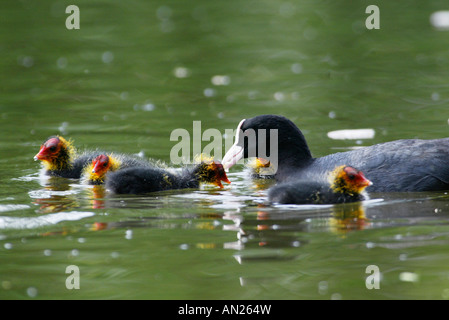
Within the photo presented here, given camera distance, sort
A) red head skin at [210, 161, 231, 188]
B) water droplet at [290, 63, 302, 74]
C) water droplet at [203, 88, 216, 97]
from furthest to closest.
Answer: water droplet at [290, 63, 302, 74], water droplet at [203, 88, 216, 97], red head skin at [210, 161, 231, 188]

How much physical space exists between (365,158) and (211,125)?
11.1ft

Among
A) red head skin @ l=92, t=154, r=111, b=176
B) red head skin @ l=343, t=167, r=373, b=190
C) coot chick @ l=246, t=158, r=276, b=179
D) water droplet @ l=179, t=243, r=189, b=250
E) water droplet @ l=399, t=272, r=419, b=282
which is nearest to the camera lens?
water droplet @ l=399, t=272, r=419, b=282

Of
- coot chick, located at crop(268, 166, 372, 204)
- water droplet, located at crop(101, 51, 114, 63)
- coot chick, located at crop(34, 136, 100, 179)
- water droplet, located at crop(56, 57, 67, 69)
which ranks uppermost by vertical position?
water droplet, located at crop(101, 51, 114, 63)

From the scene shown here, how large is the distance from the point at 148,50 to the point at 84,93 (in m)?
2.69

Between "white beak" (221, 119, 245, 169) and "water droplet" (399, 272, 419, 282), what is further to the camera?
"white beak" (221, 119, 245, 169)

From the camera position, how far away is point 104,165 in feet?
28.5

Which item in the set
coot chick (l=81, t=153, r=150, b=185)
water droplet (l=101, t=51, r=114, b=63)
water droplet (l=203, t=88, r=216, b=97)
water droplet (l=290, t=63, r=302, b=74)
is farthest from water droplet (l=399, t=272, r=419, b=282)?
water droplet (l=101, t=51, r=114, b=63)

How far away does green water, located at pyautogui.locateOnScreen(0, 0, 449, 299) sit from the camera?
19.2 ft

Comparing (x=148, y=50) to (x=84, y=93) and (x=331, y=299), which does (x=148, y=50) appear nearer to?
(x=84, y=93)

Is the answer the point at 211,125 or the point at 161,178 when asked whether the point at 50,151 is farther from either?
the point at 211,125

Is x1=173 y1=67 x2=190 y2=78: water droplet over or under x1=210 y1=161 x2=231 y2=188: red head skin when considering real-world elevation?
over

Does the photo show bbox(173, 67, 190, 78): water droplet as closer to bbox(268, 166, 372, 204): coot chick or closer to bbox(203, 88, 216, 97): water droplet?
bbox(203, 88, 216, 97): water droplet

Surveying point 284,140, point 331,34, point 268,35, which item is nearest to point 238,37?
point 268,35

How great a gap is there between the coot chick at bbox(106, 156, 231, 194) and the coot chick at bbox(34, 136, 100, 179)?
105cm
